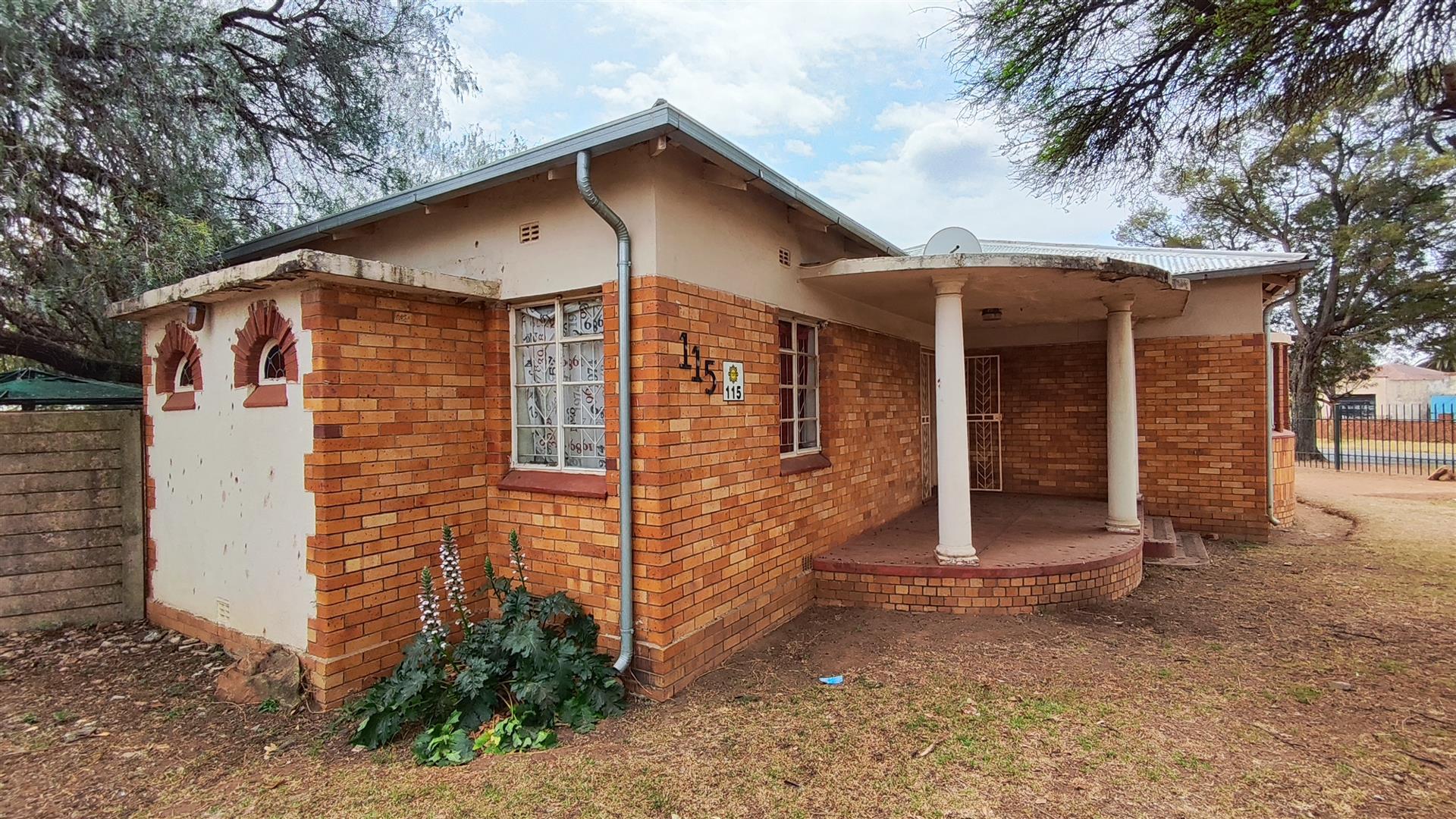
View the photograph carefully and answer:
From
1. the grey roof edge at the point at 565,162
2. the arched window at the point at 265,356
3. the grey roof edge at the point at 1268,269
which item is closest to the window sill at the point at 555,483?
the arched window at the point at 265,356

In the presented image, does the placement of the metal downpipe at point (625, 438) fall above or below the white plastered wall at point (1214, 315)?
below

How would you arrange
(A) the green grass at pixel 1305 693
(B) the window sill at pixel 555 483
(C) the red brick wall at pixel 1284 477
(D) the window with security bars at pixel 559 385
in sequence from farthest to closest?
(C) the red brick wall at pixel 1284 477 → (D) the window with security bars at pixel 559 385 → (B) the window sill at pixel 555 483 → (A) the green grass at pixel 1305 693

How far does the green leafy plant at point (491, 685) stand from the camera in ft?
12.3

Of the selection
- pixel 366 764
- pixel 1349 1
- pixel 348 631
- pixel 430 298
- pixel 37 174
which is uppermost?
pixel 1349 1

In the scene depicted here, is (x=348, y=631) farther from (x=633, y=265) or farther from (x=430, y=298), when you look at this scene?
(x=633, y=265)

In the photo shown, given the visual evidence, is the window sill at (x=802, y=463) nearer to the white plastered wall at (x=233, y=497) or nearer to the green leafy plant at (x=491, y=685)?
the green leafy plant at (x=491, y=685)

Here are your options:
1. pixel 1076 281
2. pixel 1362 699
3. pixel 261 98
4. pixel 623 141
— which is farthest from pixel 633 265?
pixel 261 98

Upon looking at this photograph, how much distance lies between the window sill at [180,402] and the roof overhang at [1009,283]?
5.00m

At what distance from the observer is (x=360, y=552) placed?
4.25 m

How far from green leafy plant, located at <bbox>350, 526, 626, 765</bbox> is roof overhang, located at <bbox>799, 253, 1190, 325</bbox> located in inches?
140

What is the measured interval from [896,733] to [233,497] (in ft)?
15.6

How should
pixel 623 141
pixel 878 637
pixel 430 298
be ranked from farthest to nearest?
pixel 878 637, pixel 430 298, pixel 623 141

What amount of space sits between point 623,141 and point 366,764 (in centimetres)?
373

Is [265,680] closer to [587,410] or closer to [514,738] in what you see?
[514,738]
